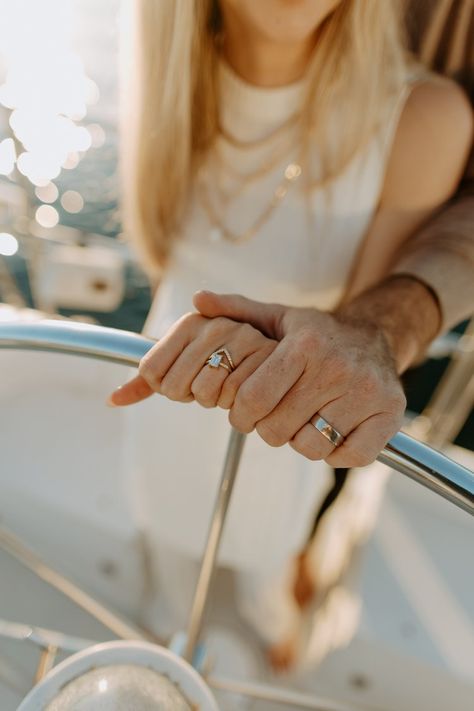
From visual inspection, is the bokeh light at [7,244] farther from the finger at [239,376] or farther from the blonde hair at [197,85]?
the finger at [239,376]

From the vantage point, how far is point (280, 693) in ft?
2.20

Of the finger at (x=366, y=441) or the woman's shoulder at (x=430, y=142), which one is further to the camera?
the woman's shoulder at (x=430, y=142)

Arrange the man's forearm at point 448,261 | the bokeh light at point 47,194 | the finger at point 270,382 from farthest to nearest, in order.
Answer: the bokeh light at point 47,194
the man's forearm at point 448,261
the finger at point 270,382

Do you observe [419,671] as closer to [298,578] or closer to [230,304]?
[298,578]

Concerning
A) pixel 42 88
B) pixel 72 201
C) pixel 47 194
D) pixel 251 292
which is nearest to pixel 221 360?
pixel 251 292

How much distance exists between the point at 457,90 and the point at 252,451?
2.03 ft

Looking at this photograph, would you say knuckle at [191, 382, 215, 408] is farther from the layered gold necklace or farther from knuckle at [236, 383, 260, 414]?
the layered gold necklace

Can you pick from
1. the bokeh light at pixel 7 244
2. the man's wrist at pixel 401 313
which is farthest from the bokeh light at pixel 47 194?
the man's wrist at pixel 401 313

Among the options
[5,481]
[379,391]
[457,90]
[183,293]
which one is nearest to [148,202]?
[183,293]

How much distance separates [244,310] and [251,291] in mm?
418

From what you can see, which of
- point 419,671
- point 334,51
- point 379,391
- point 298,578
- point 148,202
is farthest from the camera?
point 298,578

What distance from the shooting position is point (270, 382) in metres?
0.44

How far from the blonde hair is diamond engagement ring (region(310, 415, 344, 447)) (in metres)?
0.51

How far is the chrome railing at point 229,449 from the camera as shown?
0.45 m
